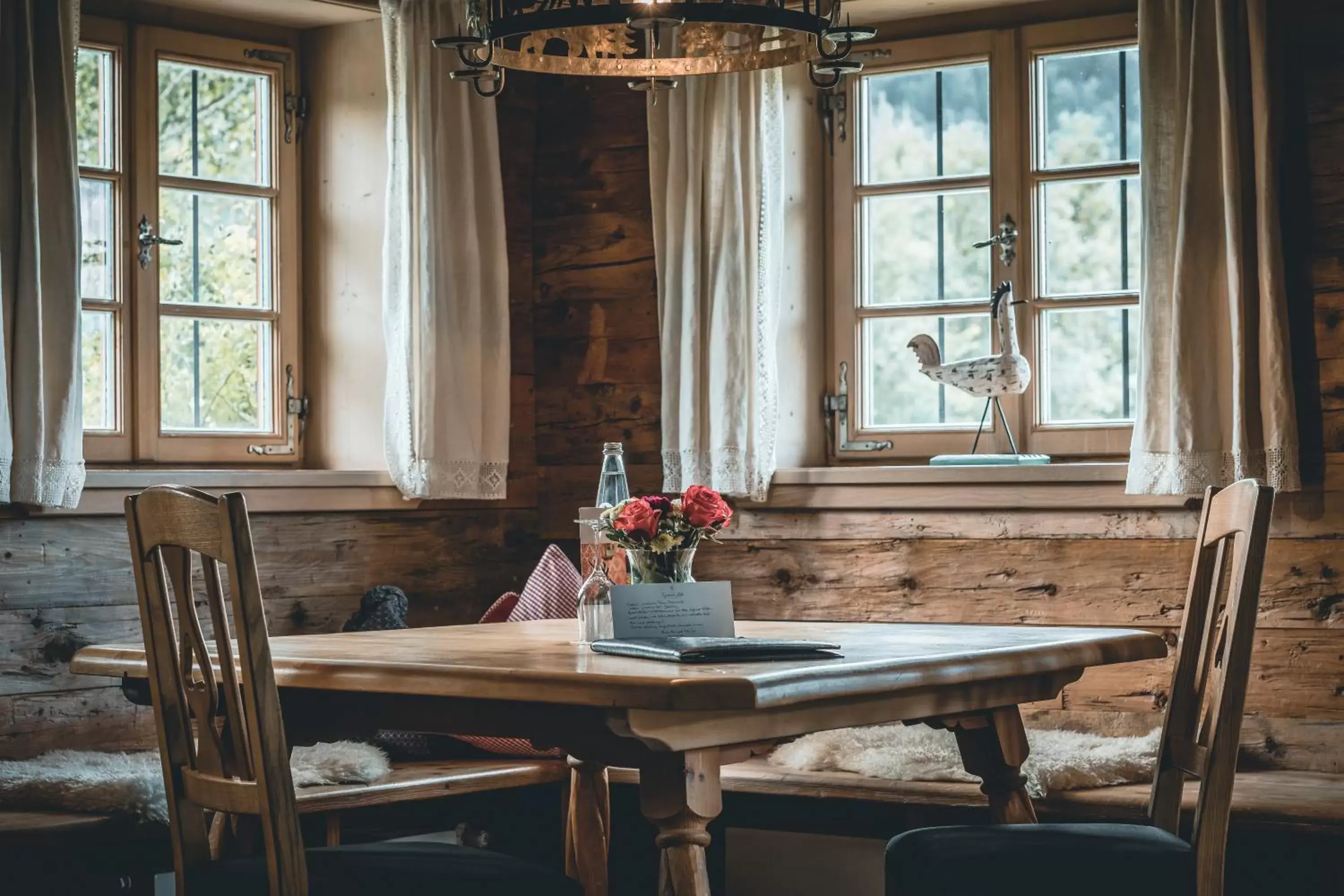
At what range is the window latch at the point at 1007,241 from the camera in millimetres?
3939

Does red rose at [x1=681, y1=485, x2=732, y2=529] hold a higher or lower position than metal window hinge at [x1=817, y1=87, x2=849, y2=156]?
lower

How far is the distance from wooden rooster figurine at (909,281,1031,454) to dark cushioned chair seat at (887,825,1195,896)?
1.63 m

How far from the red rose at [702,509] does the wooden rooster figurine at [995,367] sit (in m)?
1.47

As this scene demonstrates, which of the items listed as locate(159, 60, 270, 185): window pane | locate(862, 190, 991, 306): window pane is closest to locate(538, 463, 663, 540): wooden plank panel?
locate(862, 190, 991, 306): window pane

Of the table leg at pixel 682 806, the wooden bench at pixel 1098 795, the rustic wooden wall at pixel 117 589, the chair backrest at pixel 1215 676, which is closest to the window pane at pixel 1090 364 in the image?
the wooden bench at pixel 1098 795

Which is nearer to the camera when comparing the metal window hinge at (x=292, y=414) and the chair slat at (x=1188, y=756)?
the chair slat at (x=1188, y=756)

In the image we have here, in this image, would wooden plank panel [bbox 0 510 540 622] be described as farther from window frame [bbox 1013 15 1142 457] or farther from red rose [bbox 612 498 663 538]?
red rose [bbox 612 498 663 538]

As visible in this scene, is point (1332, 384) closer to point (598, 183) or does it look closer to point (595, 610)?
point (595, 610)

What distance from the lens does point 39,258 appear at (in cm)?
336

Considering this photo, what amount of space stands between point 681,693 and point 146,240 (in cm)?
251

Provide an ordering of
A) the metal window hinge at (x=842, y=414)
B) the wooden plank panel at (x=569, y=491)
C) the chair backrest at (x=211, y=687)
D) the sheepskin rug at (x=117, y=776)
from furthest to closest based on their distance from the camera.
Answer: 1. the wooden plank panel at (x=569, y=491)
2. the metal window hinge at (x=842, y=414)
3. the sheepskin rug at (x=117, y=776)
4. the chair backrest at (x=211, y=687)

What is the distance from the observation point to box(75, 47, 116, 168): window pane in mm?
3863

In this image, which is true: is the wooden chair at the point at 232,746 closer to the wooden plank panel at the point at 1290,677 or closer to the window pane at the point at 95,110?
the wooden plank panel at the point at 1290,677

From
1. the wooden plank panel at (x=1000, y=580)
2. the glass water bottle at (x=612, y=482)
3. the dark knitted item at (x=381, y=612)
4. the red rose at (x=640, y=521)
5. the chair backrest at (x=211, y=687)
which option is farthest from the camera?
the dark knitted item at (x=381, y=612)
